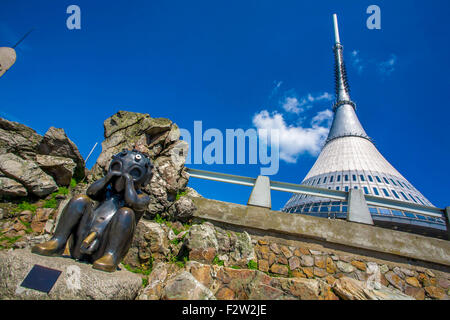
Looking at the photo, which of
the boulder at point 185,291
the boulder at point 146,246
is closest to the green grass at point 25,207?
the boulder at point 146,246

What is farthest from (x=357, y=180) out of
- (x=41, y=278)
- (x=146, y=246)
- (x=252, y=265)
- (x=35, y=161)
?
(x=41, y=278)

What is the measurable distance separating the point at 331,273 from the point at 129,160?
465cm

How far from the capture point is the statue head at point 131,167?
3092mm

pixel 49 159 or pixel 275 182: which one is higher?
pixel 49 159

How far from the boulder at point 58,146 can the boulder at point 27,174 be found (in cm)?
63

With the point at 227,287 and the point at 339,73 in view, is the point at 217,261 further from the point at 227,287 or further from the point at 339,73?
the point at 339,73

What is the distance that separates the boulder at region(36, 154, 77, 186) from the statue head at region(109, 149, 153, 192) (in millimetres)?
4183

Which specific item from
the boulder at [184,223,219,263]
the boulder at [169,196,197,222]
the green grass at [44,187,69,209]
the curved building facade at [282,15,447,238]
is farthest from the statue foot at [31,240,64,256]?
the curved building facade at [282,15,447,238]

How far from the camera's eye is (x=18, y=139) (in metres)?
6.07

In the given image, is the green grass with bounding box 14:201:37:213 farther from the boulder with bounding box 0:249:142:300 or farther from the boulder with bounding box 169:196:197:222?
the boulder with bounding box 0:249:142:300

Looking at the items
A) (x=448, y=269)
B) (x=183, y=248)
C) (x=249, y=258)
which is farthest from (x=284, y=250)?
(x=448, y=269)

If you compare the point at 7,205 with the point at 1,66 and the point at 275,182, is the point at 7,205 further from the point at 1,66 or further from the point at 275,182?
the point at 1,66

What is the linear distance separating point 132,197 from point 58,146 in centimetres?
516
